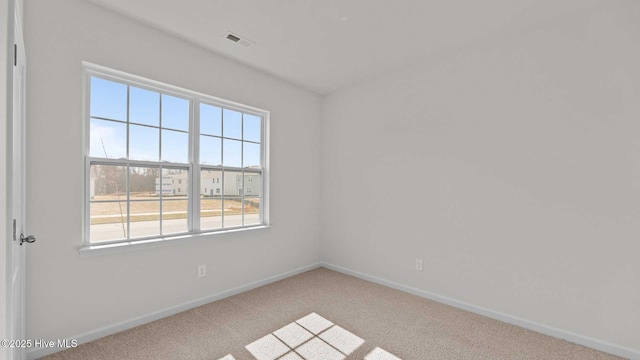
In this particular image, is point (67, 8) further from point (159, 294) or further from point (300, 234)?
point (300, 234)

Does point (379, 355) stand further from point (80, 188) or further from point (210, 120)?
point (210, 120)

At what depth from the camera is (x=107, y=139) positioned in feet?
7.81

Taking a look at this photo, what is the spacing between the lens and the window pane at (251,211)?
3.43m

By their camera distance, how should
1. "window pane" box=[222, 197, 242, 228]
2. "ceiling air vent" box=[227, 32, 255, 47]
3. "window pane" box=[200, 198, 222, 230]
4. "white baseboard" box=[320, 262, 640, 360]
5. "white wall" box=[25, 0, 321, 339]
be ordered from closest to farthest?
"white wall" box=[25, 0, 321, 339] → "white baseboard" box=[320, 262, 640, 360] → "ceiling air vent" box=[227, 32, 255, 47] → "window pane" box=[200, 198, 222, 230] → "window pane" box=[222, 197, 242, 228]

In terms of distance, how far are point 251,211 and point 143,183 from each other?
1.26 meters

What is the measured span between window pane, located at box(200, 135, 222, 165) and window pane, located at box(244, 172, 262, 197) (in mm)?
427

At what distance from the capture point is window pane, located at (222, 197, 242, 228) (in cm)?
319

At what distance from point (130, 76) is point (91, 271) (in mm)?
1665

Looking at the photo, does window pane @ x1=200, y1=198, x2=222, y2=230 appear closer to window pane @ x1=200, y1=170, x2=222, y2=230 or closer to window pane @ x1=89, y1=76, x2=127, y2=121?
window pane @ x1=200, y1=170, x2=222, y2=230

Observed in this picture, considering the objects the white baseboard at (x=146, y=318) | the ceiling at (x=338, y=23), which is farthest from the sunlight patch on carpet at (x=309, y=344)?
the ceiling at (x=338, y=23)

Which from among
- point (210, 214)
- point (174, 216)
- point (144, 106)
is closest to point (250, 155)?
point (210, 214)

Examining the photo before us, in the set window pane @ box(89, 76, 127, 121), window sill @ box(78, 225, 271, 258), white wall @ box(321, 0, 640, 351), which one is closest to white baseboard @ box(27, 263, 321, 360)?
window sill @ box(78, 225, 271, 258)

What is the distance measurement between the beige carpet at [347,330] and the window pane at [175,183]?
3.84ft

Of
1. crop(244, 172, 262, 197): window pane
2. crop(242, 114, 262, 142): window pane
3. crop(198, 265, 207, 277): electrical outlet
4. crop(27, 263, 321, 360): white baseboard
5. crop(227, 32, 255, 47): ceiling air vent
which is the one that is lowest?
crop(27, 263, 321, 360): white baseboard
